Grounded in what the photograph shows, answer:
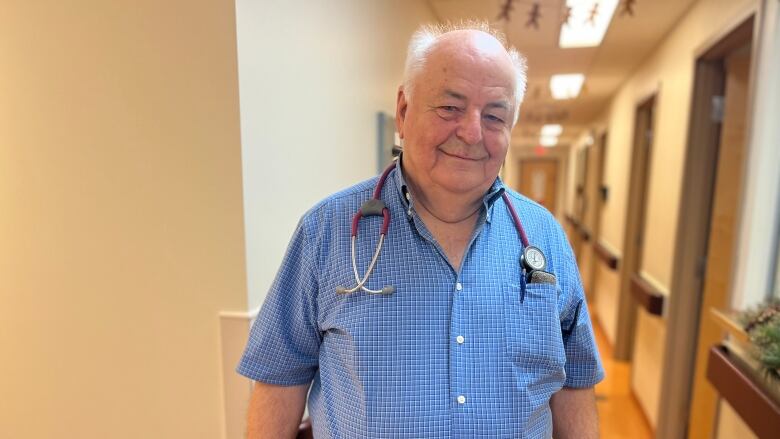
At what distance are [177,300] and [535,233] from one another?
0.98m

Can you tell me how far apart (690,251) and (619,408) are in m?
1.40

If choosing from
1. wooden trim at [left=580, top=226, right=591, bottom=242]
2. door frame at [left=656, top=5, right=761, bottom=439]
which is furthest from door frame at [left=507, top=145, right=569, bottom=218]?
door frame at [left=656, top=5, right=761, bottom=439]

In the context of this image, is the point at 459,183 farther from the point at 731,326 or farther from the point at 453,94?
the point at 731,326

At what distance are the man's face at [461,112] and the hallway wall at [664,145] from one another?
5.38ft

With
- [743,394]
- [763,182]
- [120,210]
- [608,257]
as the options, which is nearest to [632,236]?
[608,257]

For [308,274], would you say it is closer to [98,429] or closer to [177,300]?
[177,300]

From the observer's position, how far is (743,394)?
1455 mm

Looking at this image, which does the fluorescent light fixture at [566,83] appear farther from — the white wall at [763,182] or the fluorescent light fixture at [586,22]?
the white wall at [763,182]

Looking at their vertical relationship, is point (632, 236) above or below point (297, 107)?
below

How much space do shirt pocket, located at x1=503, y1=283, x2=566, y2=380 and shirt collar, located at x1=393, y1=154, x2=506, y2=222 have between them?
184 millimetres

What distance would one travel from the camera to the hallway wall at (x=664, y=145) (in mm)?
2354

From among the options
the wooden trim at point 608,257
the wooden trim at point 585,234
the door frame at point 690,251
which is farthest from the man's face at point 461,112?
the wooden trim at point 585,234

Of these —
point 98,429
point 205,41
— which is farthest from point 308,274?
point 98,429

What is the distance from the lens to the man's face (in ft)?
2.80
